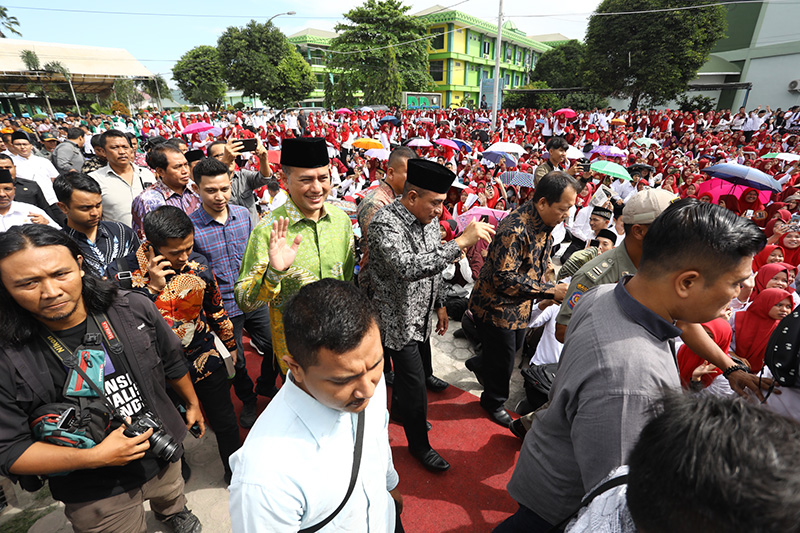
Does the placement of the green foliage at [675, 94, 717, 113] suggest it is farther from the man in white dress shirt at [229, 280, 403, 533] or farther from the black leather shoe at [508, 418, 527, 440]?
the man in white dress shirt at [229, 280, 403, 533]

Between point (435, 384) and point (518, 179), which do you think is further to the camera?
point (518, 179)

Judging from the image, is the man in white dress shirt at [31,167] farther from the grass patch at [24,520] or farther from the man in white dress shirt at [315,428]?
the man in white dress shirt at [315,428]

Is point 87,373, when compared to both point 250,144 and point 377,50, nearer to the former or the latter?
point 250,144

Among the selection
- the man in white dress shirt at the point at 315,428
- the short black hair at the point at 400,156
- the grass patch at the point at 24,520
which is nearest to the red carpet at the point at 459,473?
the grass patch at the point at 24,520

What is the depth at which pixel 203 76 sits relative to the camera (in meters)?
44.9

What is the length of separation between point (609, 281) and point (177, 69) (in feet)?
187

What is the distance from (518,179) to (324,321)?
725 cm

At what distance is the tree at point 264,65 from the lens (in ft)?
132

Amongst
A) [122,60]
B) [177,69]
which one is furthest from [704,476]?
[122,60]

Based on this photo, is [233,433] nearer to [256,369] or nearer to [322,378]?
[256,369]

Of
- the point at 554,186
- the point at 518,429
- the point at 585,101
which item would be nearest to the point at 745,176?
the point at 554,186

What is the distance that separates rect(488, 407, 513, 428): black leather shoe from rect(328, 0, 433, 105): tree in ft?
109

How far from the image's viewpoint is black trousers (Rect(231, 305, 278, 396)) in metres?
3.20

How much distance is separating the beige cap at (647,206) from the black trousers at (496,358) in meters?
1.21
